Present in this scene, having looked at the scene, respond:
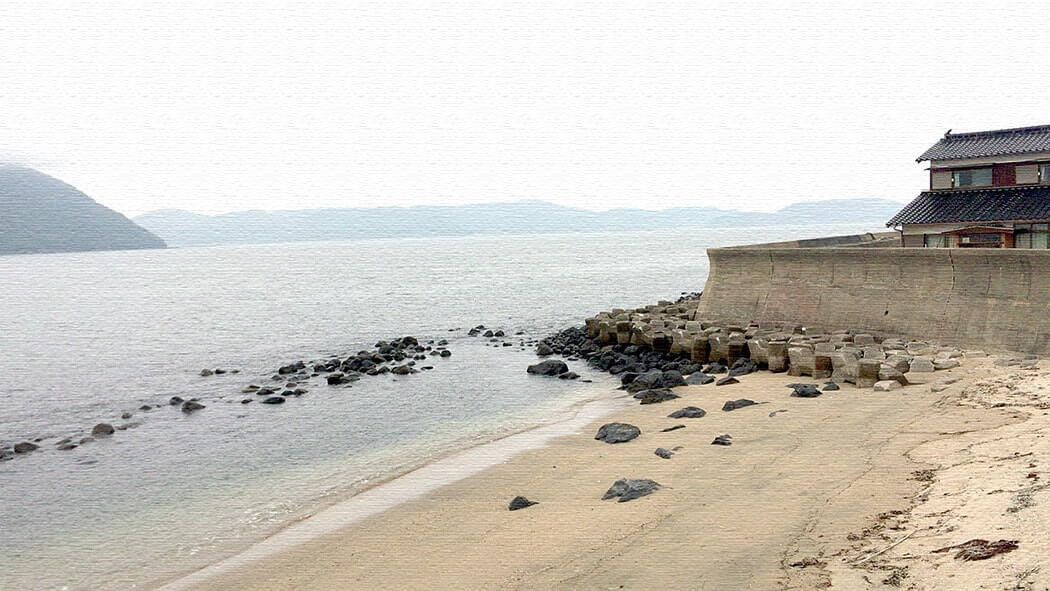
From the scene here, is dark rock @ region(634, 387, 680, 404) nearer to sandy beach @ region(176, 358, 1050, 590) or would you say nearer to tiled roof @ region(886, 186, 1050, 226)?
sandy beach @ region(176, 358, 1050, 590)

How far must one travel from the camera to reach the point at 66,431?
21844 millimetres

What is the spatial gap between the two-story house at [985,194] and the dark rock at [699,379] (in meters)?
12.3

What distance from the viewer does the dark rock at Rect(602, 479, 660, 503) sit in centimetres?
1180

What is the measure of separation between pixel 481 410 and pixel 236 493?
7665 mm

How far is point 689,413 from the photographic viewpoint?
55.6ft

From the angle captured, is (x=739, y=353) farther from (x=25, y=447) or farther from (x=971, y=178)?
(x=25, y=447)

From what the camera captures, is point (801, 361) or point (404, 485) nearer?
point (404, 485)

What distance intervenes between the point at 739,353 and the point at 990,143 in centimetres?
1397

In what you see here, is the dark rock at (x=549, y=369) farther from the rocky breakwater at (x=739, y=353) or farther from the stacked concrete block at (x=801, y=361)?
the stacked concrete block at (x=801, y=361)

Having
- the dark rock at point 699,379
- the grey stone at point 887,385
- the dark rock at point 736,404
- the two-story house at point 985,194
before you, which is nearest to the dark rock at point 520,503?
the dark rock at point 736,404

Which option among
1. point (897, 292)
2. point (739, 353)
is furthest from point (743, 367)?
point (897, 292)

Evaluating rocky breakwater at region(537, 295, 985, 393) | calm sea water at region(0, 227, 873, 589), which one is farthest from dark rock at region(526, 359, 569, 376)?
rocky breakwater at region(537, 295, 985, 393)

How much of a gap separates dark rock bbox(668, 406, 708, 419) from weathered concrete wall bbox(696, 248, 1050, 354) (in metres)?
8.36

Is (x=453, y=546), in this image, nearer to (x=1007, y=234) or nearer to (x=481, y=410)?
(x=481, y=410)
